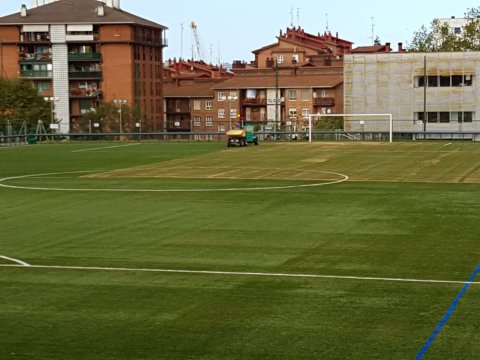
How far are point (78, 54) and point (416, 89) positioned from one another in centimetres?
5754

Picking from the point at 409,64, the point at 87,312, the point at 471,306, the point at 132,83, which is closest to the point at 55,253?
the point at 87,312

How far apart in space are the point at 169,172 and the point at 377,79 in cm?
7052

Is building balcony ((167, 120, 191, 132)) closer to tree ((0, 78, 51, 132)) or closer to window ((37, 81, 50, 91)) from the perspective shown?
window ((37, 81, 50, 91))

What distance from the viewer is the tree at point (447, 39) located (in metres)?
133

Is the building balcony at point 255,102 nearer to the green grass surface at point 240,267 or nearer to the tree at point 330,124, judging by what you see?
the tree at point 330,124

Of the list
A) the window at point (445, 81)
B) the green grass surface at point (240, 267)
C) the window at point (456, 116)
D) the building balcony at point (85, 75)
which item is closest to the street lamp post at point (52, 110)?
the building balcony at point (85, 75)

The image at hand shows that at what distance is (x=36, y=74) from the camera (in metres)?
144

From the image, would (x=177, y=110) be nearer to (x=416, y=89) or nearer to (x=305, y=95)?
(x=305, y=95)

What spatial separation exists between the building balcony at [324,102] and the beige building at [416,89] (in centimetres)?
3062

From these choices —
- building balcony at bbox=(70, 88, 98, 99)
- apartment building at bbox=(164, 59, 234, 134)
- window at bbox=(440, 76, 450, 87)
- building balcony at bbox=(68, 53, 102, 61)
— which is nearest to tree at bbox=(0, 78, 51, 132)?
building balcony at bbox=(68, 53, 102, 61)

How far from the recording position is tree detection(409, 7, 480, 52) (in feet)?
436

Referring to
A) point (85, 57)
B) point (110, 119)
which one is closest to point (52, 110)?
point (110, 119)

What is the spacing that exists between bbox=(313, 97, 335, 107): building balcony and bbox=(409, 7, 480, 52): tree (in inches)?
594

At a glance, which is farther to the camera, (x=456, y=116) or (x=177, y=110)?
(x=177, y=110)
